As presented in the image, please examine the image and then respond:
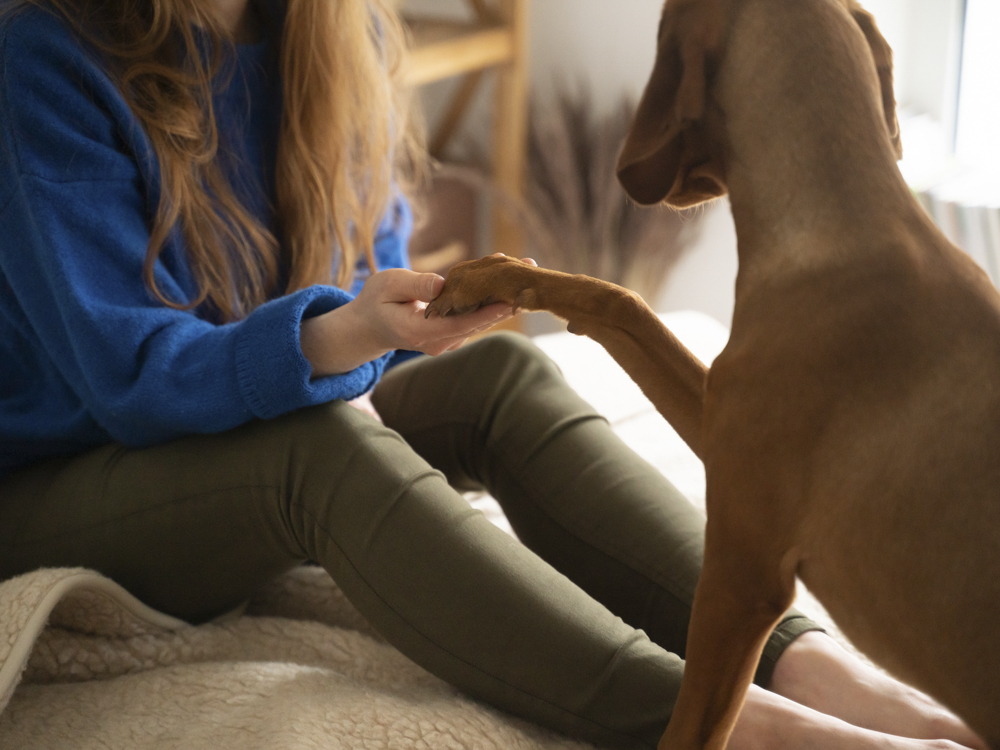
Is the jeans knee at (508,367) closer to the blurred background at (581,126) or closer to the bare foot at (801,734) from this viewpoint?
the bare foot at (801,734)

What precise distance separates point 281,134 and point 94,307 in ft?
1.06

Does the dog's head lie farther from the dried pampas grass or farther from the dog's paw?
the dried pampas grass

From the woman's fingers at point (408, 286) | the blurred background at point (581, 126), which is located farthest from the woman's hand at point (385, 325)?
the blurred background at point (581, 126)

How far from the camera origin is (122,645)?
0.82m

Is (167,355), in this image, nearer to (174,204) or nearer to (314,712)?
(174,204)

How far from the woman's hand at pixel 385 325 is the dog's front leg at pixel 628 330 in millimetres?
38

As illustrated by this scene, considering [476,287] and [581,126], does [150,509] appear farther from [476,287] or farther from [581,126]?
[581,126]

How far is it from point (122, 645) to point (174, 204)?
15.7 inches

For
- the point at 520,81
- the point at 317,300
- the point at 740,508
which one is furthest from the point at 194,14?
the point at 520,81

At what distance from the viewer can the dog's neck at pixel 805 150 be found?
0.53 metres

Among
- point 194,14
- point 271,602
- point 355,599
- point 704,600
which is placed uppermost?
point 194,14

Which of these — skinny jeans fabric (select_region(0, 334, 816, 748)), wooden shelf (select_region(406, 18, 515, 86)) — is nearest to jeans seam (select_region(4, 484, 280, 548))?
skinny jeans fabric (select_region(0, 334, 816, 748))

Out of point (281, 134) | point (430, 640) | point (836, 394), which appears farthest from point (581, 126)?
point (836, 394)

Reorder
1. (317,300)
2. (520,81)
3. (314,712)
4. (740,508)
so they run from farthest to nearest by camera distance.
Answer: (520,81)
(317,300)
(314,712)
(740,508)
